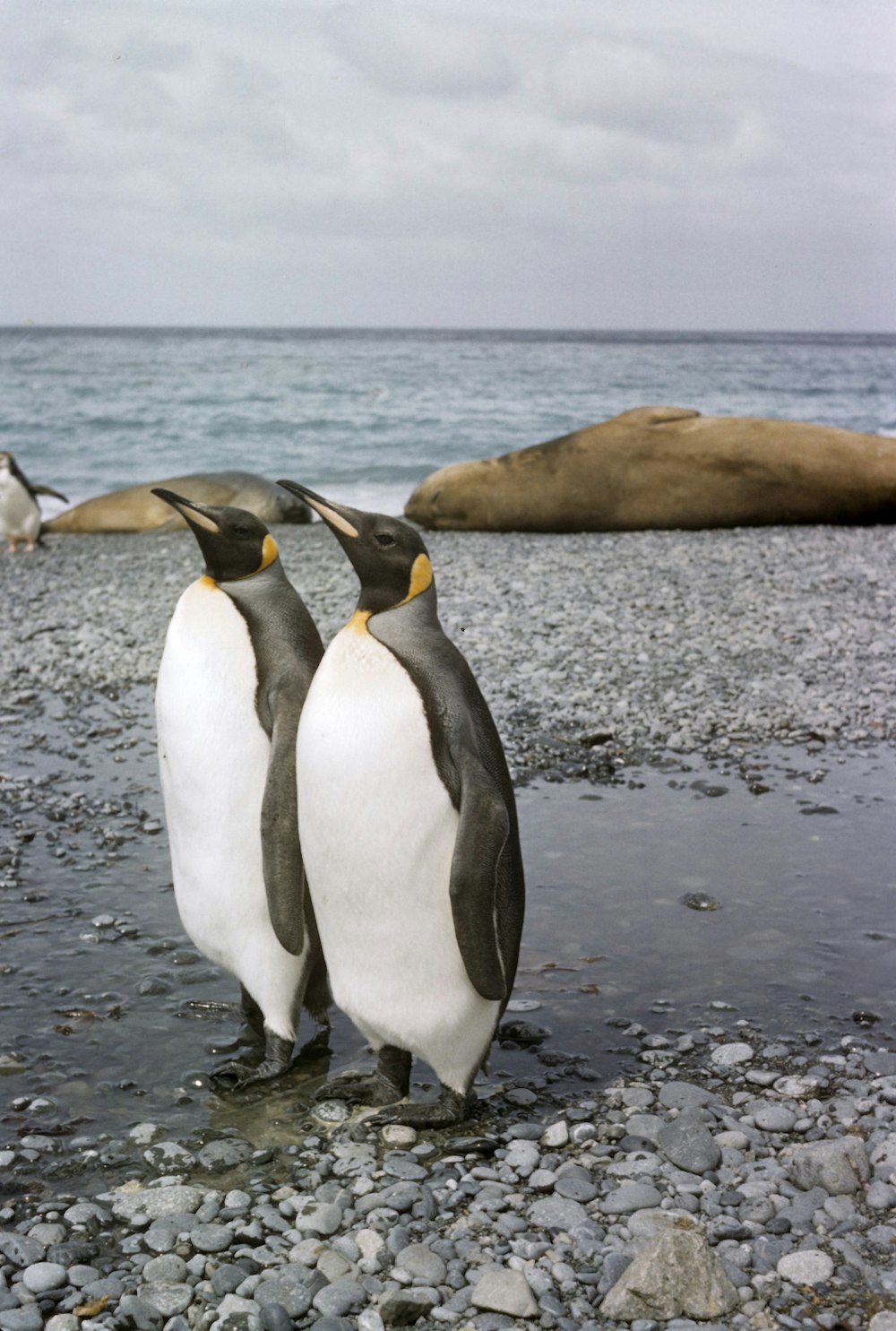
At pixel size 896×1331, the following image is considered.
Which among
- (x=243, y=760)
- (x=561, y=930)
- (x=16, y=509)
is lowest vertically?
(x=561, y=930)

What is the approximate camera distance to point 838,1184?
261cm

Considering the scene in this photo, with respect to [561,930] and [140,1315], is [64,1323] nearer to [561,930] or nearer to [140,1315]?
[140,1315]

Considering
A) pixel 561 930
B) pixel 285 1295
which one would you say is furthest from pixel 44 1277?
pixel 561 930

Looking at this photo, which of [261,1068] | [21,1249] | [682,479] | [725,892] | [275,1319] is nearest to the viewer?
[275,1319]

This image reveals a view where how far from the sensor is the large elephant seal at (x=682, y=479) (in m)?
10.9

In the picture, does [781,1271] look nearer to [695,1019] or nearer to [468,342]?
[695,1019]

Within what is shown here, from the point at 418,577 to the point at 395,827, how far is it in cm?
56

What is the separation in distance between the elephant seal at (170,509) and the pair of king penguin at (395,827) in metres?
9.48

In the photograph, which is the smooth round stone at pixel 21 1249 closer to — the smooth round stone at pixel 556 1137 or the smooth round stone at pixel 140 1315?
the smooth round stone at pixel 140 1315

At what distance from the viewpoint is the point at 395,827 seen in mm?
2906

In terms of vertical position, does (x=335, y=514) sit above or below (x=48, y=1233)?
above

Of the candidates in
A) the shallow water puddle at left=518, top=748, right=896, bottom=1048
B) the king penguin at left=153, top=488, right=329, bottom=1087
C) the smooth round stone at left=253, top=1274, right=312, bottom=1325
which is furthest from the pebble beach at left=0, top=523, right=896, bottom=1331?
the king penguin at left=153, top=488, right=329, bottom=1087

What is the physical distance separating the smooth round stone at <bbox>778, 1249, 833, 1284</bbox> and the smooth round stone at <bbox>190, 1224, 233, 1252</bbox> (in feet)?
3.31

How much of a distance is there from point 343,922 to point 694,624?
506cm
